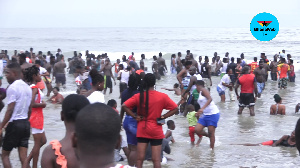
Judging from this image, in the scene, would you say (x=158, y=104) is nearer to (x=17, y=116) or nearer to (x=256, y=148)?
(x=17, y=116)

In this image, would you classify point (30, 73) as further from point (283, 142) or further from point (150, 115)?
point (283, 142)

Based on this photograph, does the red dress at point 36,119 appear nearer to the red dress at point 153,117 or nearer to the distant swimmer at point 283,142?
the red dress at point 153,117

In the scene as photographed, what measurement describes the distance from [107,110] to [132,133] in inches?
181

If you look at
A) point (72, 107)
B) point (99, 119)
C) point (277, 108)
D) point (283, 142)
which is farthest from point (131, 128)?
point (277, 108)

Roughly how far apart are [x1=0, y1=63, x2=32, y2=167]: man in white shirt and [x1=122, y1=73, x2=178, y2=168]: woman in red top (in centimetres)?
143

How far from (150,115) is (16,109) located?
1.73 meters

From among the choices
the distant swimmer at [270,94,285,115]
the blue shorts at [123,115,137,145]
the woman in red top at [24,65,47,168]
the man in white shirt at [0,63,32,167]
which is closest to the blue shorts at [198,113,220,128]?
the blue shorts at [123,115,137,145]

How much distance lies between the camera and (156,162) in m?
6.73

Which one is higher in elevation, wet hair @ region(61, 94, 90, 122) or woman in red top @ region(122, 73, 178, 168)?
wet hair @ region(61, 94, 90, 122)

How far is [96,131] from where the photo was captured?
2564mm

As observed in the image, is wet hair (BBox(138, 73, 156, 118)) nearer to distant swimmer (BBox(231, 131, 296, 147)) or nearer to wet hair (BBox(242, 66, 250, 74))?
distant swimmer (BBox(231, 131, 296, 147))

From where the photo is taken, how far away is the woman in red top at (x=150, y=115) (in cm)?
671

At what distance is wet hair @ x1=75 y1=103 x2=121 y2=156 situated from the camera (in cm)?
256

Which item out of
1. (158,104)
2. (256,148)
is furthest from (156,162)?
(256,148)
